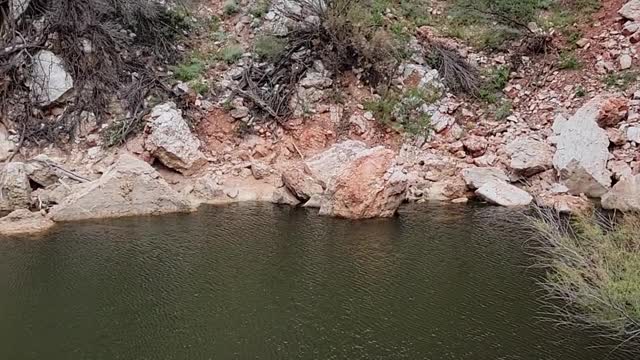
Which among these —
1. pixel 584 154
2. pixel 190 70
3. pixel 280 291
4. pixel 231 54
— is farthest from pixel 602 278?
pixel 231 54

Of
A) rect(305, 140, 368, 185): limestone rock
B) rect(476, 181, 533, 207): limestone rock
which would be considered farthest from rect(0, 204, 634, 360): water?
rect(305, 140, 368, 185): limestone rock

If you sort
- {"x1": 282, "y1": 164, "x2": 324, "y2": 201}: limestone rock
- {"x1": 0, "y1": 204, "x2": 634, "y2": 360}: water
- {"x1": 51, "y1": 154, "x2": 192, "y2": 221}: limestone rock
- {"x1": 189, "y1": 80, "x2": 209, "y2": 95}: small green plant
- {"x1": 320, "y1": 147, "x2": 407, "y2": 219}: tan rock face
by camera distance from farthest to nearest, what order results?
{"x1": 189, "y1": 80, "x2": 209, "y2": 95}: small green plant < {"x1": 282, "y1": 164, "x2": 324, "y2": 201}: limestone rock < {"x1": 51, "y1": 154, "x2": 192, "y2": 221}: limestone rock < {"x1": 320, "y1": 147, "x2": 407, "y2": 219}: tan rock face < {"x1": 0, "y1": 204, "x2": 634, "y2": 360}: water

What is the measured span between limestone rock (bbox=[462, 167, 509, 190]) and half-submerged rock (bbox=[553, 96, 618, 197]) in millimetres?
1200

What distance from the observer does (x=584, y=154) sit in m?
14.0

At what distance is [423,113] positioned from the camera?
1666 centimetres

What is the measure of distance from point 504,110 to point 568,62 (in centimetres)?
236

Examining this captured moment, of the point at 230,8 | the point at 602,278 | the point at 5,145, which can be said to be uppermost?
the point at 230,8

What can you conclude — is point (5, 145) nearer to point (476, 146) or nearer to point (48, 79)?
point (48, 79)

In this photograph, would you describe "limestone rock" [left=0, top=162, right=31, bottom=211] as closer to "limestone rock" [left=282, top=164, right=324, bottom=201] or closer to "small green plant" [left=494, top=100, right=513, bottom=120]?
"limestone rock" [left=282, top=164, right=324, bottom=201]

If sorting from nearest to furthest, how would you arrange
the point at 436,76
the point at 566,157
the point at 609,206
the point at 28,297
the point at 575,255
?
the point at 575,255 → the point at 28,297 → the point at 609,206 → the point at 566,157 → the point at 436,76

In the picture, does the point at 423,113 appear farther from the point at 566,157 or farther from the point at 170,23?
the point at 170,23

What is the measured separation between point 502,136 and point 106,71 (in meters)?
10.2

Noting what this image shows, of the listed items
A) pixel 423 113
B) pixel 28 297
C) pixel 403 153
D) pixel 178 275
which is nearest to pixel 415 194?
pixel 403 153

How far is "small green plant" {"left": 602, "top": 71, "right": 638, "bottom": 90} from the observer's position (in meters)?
15.9
